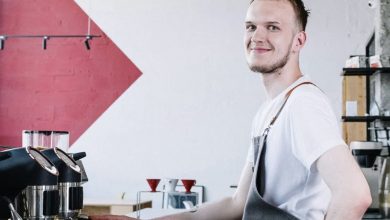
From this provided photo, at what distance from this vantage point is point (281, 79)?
60.3 inches

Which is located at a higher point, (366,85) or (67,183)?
(366,85)

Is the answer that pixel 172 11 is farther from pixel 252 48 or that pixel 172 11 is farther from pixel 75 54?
pixel 252 48

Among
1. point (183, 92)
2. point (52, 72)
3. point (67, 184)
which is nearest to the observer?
point (67, 184)

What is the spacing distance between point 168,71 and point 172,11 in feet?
2.01

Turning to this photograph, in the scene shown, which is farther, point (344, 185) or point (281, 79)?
point (281, 79)

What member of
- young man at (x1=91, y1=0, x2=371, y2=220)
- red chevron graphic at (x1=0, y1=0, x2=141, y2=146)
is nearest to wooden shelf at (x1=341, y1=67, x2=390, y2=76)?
red chevron graphic at (x1=0, y1=0, x2=141, y2=146)

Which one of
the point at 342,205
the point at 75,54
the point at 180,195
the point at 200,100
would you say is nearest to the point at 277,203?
the point at 342,205

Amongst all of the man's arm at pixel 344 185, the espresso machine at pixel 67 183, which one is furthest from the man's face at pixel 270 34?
the espresso machine at pixel 67 183

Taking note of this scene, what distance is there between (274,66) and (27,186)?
0.65 metres

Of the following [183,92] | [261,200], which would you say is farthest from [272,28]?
[183,92]

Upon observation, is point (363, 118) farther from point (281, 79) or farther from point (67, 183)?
point (67, 183)

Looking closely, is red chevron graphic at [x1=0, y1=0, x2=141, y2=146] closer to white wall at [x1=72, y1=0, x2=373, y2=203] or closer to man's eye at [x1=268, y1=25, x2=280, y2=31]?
white wall at [x1=72, y1=0, x2=373, y2=203]

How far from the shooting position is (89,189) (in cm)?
627

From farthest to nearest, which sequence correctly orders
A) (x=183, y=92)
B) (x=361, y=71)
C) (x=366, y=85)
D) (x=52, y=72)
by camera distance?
(x=52, y=72), (x=183, y=92), (x=366, y=85), (x=361, y=71)
